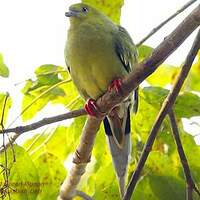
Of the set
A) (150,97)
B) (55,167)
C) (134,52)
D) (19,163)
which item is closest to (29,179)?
(19,163)

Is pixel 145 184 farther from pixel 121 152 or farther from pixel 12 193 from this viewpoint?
pixel 12 193

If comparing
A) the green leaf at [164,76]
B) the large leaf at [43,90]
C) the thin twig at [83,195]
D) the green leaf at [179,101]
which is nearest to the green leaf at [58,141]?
the large leaf at [43,90]

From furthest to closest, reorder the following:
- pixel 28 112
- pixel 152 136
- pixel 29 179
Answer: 1. pixel 28 112
2. pixel 29 179
3. pixel 152 136

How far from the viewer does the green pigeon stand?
315 centimetres

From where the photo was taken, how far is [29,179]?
2.64 metres

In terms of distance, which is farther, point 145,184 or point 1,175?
point 1,175

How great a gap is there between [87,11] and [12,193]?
137cm

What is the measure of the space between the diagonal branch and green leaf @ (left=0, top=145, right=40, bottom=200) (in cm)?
20

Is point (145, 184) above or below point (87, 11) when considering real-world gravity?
below

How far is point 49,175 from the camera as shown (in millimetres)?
2865

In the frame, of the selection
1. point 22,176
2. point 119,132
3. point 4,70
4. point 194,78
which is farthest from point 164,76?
point 22,176

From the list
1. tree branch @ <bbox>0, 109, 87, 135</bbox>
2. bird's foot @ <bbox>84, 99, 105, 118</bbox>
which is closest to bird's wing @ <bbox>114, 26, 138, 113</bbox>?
bird's foot @ <bbox>84, 99, 105, 118</bbox>

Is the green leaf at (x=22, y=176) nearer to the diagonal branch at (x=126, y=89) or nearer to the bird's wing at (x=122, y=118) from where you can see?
the diagonal branch at (x=126, y=89)

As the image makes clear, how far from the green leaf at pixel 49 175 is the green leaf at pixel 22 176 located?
152 millimetres
